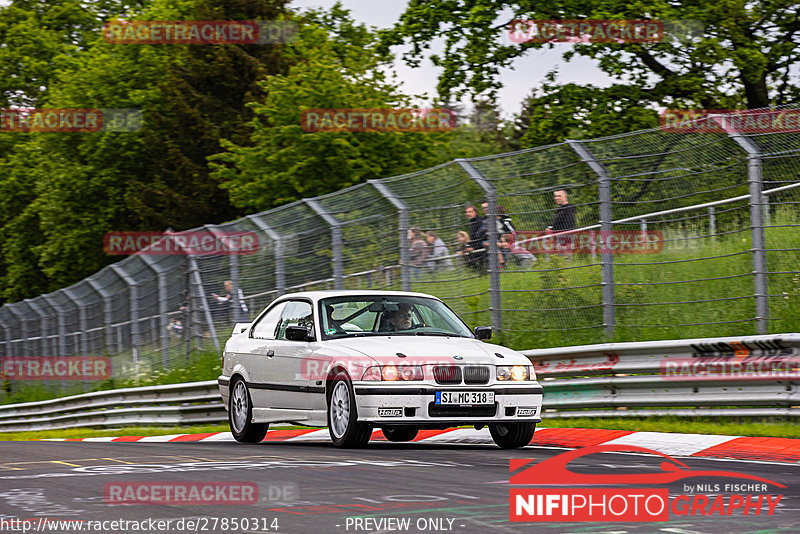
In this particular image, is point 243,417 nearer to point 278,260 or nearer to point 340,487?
point 340,487

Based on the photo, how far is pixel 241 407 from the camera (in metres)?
12.6

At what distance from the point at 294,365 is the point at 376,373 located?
1545 mm

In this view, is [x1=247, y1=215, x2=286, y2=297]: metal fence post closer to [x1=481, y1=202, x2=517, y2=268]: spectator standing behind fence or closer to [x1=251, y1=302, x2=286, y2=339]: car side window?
[x1=481, y1=202, x2=517, y2=268]: spectator standing behind fence

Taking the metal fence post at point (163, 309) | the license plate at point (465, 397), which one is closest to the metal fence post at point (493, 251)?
the license plate at point (465, 397)

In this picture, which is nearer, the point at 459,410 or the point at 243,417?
the point at 459,410

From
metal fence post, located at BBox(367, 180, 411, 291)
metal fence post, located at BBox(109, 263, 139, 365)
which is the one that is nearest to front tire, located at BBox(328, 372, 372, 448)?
metal fence post, located at BBox(367, 180, 411, 291)

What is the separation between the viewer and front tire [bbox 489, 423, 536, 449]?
10.5m

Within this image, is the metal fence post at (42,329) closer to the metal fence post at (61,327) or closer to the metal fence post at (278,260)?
the metal fence post at (61,327)

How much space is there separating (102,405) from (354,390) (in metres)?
13.4

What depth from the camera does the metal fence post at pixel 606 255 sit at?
13.0 metres

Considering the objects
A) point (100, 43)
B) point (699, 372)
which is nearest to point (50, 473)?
point (699, 372)

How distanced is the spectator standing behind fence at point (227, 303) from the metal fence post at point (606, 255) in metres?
8.19

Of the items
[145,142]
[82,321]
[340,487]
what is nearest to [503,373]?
[340,487]

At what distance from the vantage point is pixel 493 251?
47.2 ft
